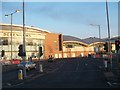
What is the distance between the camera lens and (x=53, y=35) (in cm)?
16438

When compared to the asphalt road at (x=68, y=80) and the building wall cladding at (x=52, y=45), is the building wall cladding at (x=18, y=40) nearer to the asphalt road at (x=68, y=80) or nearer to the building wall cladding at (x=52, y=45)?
the building wall cladding at (x=52, y=45)

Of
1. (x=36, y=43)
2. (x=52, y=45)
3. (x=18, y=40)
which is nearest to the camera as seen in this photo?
(x=18, y=40)

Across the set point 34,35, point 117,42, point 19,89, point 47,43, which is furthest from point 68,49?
point 19,89

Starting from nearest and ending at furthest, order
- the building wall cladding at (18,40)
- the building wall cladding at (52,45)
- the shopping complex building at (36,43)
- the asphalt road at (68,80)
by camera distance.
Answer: the asphalt road at (68,80) → the building wall cladding at (18,40) → the shopping complex building at (36,43) → the building wall cladding at (52,45)

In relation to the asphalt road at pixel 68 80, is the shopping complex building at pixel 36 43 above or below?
above

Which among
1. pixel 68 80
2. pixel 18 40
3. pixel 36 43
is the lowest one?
pixel 68 80

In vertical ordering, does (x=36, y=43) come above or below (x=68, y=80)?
above

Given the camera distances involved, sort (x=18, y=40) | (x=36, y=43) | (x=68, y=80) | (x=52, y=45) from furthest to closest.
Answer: (x=52, y=45)
(x=36, y=43)
(x=18, y=40)
(x=68, y=80)

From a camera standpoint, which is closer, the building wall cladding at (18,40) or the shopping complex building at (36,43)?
the building wall cladding at (18,40)

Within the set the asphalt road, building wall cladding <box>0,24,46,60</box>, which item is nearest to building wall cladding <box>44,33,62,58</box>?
building wall cladding <box>0,24,46,60</box>

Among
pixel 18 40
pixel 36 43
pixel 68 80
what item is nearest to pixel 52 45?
pixel 36 43

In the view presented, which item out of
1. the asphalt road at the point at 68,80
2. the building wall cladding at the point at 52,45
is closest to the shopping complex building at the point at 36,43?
the building wall cladding at the point at 52,45

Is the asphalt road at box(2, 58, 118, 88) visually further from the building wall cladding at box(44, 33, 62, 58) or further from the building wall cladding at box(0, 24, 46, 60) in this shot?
the building wall cladding at box(44, 33, 62, 58)

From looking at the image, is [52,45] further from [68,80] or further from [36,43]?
[68,80]
